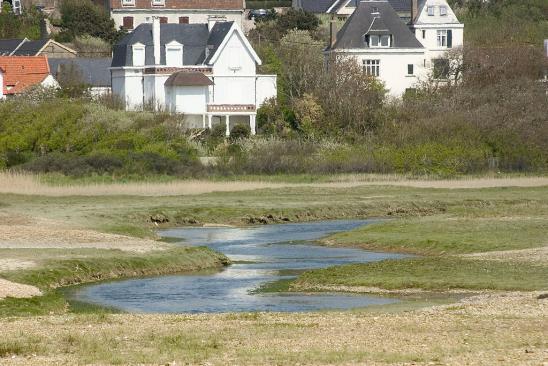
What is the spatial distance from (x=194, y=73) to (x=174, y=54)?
3.02 meters

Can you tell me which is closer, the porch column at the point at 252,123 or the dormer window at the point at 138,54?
the porch column at the point at 252,123

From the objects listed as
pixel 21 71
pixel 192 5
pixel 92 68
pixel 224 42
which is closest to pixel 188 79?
pixel 224 42

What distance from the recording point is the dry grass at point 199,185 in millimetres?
74062

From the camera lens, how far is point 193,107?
103m

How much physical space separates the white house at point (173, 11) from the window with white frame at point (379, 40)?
2478cm

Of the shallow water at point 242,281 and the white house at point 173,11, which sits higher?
the white house at point 173,11

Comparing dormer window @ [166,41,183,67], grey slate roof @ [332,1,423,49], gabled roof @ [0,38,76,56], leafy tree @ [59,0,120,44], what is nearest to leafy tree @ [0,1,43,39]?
leafy tree @ [59,0,120,44]

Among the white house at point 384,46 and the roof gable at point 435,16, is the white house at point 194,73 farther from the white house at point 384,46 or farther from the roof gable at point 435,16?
the roof gable at point 435,16

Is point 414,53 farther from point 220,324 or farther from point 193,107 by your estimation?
point 220,324

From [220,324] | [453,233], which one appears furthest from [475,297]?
[453,233]

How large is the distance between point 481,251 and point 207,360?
80.7 ft

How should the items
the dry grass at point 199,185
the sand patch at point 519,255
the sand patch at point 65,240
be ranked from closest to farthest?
the sand patch at point 519,255 → the sand patch at point 65,240 → the dry grass at point 199,185

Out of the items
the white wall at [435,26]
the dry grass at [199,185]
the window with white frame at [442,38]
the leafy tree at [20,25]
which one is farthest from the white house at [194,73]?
the leafy tree at [20,25]

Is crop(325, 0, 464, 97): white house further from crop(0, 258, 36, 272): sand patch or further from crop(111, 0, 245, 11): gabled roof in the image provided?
crop(0, 258, 36, 272): sand patch
